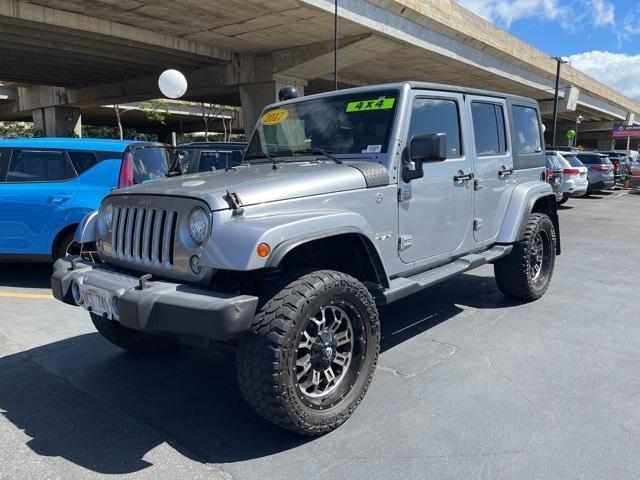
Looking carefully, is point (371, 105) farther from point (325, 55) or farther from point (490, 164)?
point (325, 55)

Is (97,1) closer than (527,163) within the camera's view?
No

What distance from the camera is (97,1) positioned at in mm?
13898

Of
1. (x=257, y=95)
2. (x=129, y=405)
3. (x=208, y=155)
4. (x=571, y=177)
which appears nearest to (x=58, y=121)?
(x=257, y=95)

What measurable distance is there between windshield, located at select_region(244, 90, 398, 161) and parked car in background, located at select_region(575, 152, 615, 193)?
1754 cm

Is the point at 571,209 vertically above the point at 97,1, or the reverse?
the point at 97,1

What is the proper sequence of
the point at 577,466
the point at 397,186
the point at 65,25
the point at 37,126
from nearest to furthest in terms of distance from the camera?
the point at 577,466
the point at 397,186
the point at 65,25
the point at 37,126

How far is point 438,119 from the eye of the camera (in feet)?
14.1

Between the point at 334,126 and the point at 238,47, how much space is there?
16225 millimetres

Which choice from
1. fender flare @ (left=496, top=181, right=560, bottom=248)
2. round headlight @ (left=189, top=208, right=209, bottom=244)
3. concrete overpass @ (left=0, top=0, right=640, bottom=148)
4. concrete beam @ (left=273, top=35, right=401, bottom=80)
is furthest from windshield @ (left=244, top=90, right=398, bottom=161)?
concrete beam @ (left=273, top=35, right=401, bottom=80)

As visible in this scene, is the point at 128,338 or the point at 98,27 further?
the point at 98,27

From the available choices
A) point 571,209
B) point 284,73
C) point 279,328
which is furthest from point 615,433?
point 284,73

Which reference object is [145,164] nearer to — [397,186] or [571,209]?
[397,186]

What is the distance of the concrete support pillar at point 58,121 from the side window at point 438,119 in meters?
28.1

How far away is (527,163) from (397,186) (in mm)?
2516
